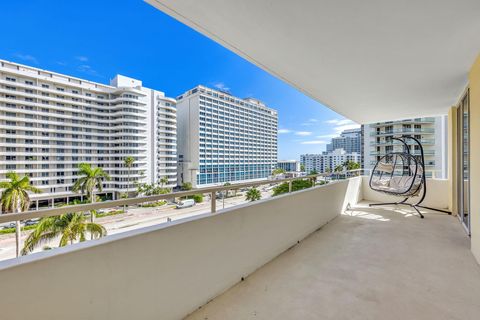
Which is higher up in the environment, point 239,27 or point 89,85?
Answer: point 89,85

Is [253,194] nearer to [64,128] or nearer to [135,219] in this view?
[135,219]

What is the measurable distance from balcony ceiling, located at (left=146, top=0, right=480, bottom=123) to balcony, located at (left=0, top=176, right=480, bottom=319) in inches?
52.6

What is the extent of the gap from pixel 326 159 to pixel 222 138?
1465 centimetres

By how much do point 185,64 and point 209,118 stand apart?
10.9 metres

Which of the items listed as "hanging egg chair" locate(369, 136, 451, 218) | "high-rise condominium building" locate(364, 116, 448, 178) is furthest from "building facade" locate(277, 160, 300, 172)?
"hanging egg chair" locate(369, 136, 451, 218)

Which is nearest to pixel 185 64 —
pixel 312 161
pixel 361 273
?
pixel 361 273

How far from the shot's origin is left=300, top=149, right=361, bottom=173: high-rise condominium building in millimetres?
23492

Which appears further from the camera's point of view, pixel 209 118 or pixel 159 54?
pixel 209 118

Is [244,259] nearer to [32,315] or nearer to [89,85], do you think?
[32,315]

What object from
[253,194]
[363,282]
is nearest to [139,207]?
[253,194]

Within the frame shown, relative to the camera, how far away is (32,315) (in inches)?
33.9

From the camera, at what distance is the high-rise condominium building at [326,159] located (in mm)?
23492

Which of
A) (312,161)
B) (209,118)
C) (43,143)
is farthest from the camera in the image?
(312,161)


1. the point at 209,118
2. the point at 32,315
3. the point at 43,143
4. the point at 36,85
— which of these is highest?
the point at 209,118
